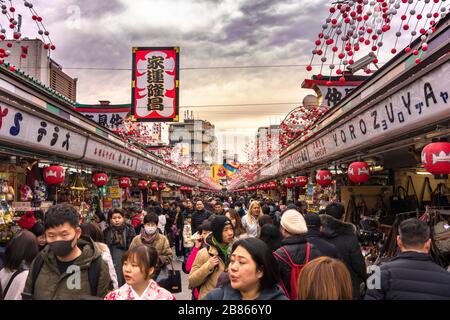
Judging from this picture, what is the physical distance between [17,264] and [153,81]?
1072cm

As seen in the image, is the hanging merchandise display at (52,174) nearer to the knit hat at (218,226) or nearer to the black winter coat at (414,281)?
the knit hat at (218,226)

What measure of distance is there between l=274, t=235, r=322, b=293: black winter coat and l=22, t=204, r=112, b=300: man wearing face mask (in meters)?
1.70

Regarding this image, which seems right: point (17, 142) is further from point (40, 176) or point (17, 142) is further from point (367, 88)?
point (367, 88)

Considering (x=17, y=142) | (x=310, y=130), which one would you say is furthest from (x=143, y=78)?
(x=17, y=142)

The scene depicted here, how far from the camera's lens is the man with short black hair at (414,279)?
9.46 ft

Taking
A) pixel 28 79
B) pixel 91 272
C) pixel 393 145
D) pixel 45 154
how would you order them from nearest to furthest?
pixel 91 272
pixel 393 145
pixel 45 154
pixel 28 79

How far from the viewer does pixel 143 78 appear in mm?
13688

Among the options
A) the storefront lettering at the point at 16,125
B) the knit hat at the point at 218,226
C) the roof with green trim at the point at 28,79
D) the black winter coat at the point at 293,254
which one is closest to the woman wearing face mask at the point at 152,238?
the knit hat at the point at 218,226

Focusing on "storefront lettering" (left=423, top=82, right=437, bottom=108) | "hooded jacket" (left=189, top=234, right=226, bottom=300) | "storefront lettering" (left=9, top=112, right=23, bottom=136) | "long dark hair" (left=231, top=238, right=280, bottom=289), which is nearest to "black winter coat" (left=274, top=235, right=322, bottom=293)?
"hooded jacket" (left=189, top=234, right=226, bottom=300)

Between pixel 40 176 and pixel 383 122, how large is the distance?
29.9 feet

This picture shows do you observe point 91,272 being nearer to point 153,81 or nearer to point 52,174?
point 52,174

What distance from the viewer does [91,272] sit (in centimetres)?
335

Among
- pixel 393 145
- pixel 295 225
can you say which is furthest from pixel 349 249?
pixel 393 145

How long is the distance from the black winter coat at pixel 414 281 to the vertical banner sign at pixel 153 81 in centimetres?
1137
